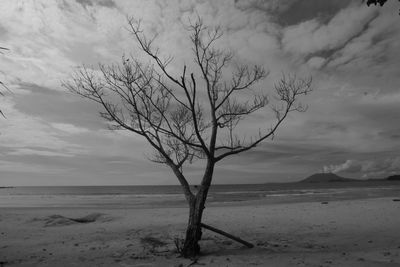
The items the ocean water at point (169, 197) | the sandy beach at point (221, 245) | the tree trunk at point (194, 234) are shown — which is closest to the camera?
the sandy beach at point (221, 245)

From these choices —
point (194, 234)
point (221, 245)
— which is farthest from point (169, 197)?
point (194, 234)

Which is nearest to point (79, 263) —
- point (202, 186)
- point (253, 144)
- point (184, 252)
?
point (184, 252)

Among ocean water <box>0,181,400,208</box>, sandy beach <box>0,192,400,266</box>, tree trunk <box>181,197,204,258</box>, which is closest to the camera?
sandy beach <box>0,192,400,266</box>

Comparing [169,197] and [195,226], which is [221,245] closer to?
[195,226]

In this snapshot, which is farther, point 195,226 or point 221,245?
point 221,245

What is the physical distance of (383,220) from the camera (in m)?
15.3

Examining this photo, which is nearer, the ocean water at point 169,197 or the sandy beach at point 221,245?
the sandy beach at point 221,245

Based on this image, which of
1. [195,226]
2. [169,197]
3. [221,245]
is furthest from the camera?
[169,197]

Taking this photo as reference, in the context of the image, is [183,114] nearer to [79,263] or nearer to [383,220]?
[79,263]

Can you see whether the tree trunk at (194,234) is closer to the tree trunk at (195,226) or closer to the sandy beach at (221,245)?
the tree trunk at (195,226)

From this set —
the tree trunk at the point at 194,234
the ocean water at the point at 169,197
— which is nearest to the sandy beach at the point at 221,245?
the tree trunk at the point at 194,234

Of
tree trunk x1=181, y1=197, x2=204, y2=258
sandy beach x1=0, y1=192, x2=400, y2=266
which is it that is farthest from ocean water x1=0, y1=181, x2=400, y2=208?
tree trunk x1=181, y1=197, x2=204, y2=258

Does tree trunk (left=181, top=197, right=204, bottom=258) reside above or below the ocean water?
below

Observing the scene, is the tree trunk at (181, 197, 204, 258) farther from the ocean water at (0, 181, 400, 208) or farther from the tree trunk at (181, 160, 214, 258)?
the ocean water at (0, 181, 400, 208)
